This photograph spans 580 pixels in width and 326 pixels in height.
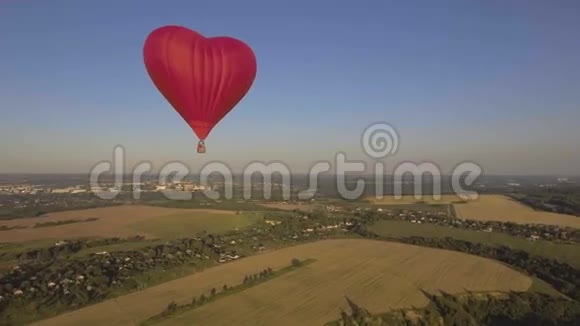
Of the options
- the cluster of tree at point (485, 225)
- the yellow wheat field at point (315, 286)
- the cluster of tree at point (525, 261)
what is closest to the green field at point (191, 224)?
the yellow wheat field at point (315, 286)

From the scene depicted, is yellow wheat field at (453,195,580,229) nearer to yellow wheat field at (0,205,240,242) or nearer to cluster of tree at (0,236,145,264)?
yellow wheat field at (0,205,240,242)

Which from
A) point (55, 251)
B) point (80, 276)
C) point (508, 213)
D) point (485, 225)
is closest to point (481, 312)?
point (80, 276)

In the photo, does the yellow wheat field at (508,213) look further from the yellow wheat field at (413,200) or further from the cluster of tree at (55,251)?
the cluster of tree at (55,251)

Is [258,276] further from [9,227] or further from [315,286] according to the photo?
[9,227]

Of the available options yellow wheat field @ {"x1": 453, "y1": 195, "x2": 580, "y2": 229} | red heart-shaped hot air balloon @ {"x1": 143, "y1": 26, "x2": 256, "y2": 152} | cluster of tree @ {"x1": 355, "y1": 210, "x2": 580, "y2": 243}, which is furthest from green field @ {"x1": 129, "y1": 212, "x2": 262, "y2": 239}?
red heart-shaped hot air balloon @ {"x1": 143, "y1": 26, "x2": 256, "y2": 152}

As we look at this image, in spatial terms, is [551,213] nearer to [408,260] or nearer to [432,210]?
[432,210]

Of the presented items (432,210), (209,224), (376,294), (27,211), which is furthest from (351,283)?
(27,211)

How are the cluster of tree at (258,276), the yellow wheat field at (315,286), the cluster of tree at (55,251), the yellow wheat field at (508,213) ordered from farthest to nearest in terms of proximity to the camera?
the yellow wheat field at (508,213) < the cluster of tree at (55,251) < the cluster of tree at (258,276) < the yellow wheat field at (315,286)
